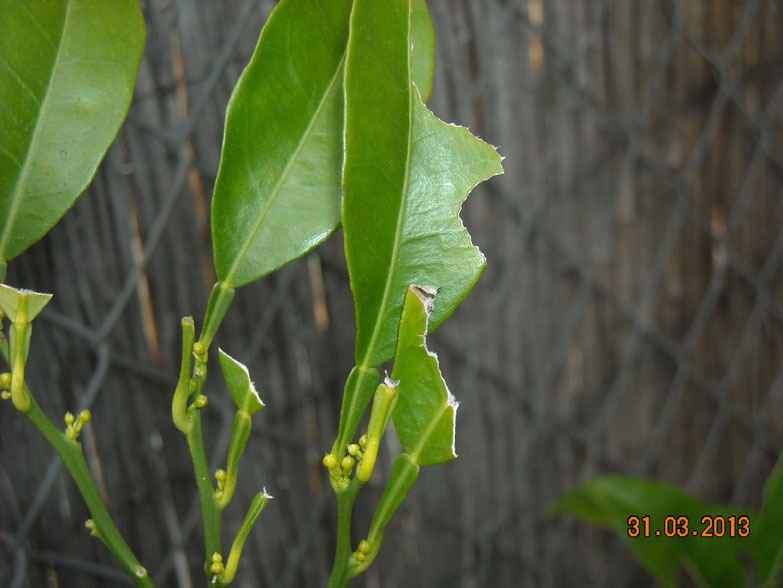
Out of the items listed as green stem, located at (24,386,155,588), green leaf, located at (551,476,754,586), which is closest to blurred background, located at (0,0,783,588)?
green leaf, located at (551,476,754,586)

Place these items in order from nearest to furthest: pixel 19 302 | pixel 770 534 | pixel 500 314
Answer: pixel 19 302, pixel 770 534, pixel 500 314

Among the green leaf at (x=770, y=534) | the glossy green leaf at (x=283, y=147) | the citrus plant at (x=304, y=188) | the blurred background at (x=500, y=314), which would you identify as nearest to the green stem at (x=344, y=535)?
the citrus plant at (x=304, y=188)

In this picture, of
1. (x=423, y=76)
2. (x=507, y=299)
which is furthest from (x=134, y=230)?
(x=507, y=299)

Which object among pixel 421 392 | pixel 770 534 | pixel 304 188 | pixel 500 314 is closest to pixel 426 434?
pixel 421 392

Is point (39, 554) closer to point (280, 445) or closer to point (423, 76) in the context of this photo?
point (280, 445)

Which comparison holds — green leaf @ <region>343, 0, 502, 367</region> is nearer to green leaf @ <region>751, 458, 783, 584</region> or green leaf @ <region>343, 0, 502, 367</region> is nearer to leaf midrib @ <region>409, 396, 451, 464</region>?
leaf midrib @ <region>409, 396, 451, 464</region>

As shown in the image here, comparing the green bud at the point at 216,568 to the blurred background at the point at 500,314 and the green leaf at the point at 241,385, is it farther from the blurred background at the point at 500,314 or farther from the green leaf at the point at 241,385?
the blurred background at the point at 500,314

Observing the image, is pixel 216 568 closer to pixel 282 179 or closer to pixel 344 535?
pixel 344 535
